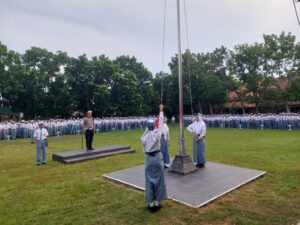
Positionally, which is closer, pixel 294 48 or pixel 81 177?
pixel 81 177

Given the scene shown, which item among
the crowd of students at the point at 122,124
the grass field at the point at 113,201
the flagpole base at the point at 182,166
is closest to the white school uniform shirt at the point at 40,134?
the grass field at the point at 113,201

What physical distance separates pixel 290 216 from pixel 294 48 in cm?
2748

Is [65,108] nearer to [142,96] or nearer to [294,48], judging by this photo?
[142,96]

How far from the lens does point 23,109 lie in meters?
30.6

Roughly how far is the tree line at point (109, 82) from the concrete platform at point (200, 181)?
20.5 meters

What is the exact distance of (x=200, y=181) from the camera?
22.3 feet

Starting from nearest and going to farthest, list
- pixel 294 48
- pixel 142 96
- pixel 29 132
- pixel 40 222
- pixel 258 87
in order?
pixel 40 222, pixel 29 132, pixel 294 48, pixel 258 87, pixel 142 96

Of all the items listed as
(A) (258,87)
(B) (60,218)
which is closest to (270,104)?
(A) (258,87)

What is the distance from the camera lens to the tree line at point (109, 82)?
92.6 ft

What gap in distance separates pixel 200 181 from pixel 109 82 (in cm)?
2743

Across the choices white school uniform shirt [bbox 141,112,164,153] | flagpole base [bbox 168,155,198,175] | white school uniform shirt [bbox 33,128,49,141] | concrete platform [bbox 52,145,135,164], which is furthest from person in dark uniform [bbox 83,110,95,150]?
white school uniform shirt [bbox 141,112,164,153]

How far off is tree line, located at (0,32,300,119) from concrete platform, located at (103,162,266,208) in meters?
20.5

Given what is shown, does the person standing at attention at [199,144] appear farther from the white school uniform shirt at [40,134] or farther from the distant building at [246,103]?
the distant building at [246,103]

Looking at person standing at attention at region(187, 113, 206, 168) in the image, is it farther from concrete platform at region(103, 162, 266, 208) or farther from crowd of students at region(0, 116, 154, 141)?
crowd of students at region(0, 116, 154, 141)
